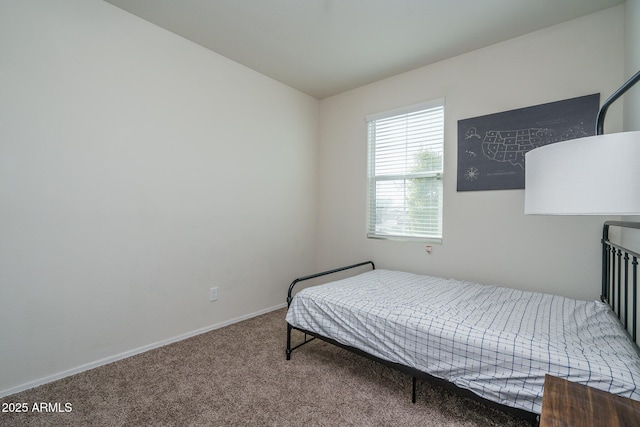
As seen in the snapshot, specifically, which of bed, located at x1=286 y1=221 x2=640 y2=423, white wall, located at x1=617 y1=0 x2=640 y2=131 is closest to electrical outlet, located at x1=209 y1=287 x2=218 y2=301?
bed, located at x1=286 y1=221 x2=640 y2=423

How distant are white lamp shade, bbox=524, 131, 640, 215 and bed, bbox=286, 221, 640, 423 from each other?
75 cm

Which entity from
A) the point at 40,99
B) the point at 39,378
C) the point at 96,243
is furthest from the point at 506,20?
the point at 39,378

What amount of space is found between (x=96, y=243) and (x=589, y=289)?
3542 mm

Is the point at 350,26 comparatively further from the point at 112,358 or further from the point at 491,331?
the point at 112,358

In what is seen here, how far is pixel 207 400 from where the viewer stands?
1733 mm

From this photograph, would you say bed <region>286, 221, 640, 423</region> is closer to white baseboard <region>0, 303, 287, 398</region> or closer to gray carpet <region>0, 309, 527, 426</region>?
gray carpet <region>0, 309, 527, 426</region>

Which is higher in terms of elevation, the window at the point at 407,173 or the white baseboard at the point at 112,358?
the window at the point at 407,173

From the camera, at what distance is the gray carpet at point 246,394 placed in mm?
1572

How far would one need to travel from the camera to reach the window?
290 cm

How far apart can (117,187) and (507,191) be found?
304 centimetres

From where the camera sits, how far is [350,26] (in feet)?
7.61

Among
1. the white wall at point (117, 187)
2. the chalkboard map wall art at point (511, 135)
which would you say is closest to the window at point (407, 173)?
the chalkboard map wall art at point (511, 135)

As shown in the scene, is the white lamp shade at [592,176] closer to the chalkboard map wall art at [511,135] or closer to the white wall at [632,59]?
the white wall at [632,59]

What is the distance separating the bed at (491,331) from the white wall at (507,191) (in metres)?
0.21
